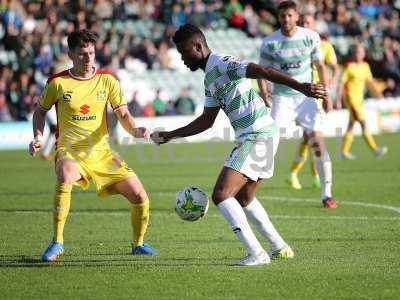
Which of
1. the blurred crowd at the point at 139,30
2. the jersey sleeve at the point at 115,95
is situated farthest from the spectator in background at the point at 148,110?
the jersey sleeve at the point at 115,95

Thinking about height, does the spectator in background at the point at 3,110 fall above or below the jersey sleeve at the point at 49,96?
below

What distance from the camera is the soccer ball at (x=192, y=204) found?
28.9 feet

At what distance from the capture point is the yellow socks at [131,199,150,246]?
9.49m

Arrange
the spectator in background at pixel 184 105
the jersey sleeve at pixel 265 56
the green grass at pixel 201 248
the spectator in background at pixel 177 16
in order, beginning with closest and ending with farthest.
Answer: the green grass at pixel 201 248 → the jersey sleeve at pixel 265 56 → the spectator in background at pixel 184 105 → the spectator in background at pixel 177 16

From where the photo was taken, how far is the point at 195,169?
20.7 m

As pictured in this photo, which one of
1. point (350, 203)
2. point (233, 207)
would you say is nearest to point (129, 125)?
point (233, 207)

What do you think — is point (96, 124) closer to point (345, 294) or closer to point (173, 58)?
point (345, 294)

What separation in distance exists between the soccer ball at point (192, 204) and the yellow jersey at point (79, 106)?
3.86 ft

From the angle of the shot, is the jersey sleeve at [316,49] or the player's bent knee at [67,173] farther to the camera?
the jersey sleeve at [316,49]

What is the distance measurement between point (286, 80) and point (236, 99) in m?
0.77

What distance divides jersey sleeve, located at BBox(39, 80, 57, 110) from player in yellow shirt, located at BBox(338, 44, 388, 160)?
12736mm

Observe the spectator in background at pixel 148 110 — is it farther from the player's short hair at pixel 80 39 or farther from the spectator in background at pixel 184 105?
the player's short hair at pixel 80 39

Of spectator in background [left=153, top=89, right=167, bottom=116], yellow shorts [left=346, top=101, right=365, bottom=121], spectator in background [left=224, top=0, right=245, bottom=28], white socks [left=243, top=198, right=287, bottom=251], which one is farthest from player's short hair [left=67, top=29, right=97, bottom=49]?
spectator in background [left=224, top=0, right=245, bottom=28]

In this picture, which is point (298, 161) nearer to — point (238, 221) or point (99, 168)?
point (99, 168)
